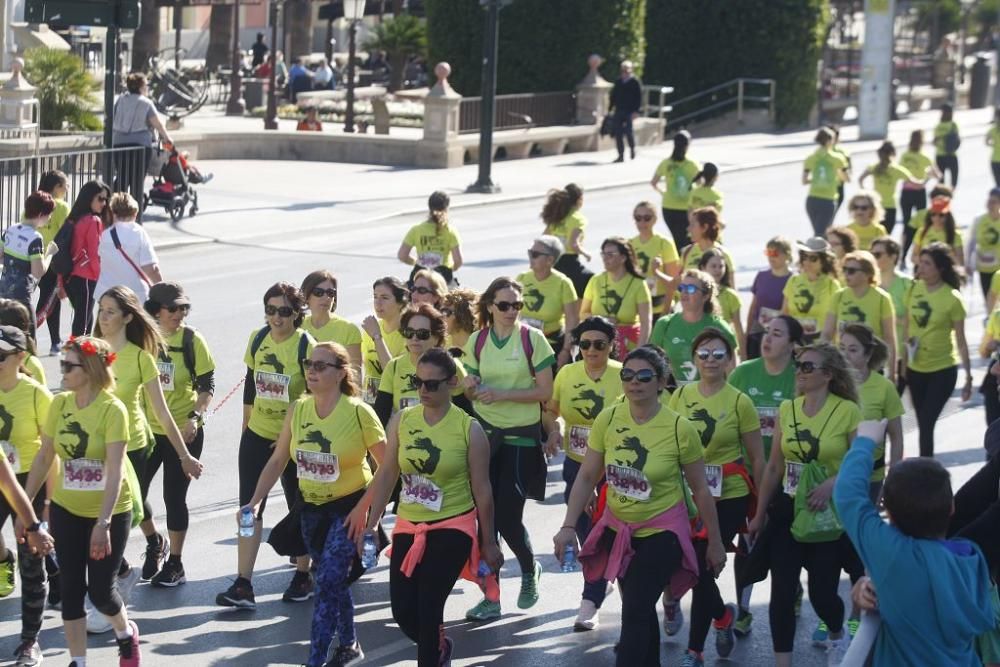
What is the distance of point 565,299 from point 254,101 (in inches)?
1153

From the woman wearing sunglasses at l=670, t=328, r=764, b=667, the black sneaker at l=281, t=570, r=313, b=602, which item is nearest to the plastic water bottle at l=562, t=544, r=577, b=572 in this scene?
the woman wearing sunglasses at l=670, t=328, r=764, b=667

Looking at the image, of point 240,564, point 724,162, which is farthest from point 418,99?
point 240,564

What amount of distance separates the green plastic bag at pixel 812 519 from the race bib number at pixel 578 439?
1488mm

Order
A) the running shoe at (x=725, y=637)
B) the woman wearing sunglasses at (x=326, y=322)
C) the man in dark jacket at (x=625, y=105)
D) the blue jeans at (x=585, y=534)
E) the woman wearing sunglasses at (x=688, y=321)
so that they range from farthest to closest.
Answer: the man in dark jacket at (x=625, y=105) → the woman wearing sunglasses at (x=688, y=321) → the woman wearing sunglasses at (x=326, y=322) → the blue jeans at (x=585, y=534) → the running shoe at (x=725, y=637)

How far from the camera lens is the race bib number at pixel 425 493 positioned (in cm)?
759

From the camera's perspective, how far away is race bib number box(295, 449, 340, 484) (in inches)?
314

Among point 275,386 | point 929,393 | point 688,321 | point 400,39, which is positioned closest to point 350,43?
point 400,39

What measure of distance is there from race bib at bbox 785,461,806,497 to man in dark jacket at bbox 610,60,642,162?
25146 millimetres

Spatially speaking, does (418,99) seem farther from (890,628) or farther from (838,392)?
(890,628)

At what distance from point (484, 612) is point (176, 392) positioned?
6.79ft

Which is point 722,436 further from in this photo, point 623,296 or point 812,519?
point 623,296

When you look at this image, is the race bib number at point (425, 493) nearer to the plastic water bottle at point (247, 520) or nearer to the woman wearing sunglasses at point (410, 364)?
the plastic water bottle at point (247, 520)

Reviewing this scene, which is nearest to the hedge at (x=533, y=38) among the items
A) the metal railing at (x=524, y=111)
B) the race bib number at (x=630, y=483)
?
the metal railing at (x=524, y=111)

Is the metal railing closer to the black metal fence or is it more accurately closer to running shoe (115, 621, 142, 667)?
the black metal fence
